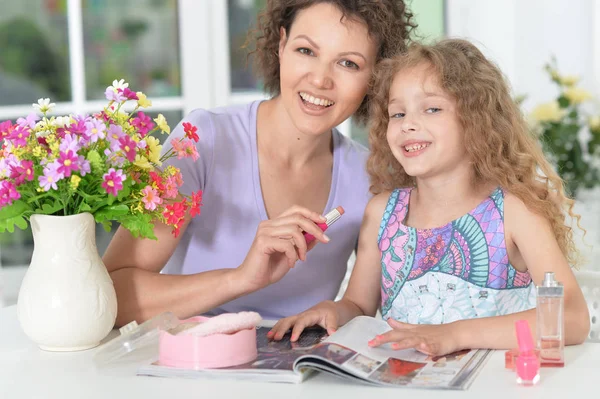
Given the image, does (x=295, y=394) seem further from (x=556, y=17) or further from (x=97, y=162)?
(x=556, y=17)

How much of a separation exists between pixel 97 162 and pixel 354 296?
669 millimetres

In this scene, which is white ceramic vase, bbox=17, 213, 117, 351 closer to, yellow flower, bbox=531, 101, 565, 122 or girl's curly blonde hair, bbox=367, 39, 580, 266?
girl's curly blonde hair, bbox=367, 39, 580, 266

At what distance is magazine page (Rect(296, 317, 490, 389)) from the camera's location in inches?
48.7

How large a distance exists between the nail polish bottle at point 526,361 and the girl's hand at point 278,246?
1.29 ft

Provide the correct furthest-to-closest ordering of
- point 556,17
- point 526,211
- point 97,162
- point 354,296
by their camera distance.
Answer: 1. point 556,17
2. point 354,296
3. point 526,211
4. point 97,162

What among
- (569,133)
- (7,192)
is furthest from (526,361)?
(569,133)

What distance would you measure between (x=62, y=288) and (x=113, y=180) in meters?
0.20

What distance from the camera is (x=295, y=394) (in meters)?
1.21

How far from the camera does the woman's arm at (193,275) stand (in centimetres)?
153

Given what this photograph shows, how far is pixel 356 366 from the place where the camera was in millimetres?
1262

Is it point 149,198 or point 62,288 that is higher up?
point 149,198

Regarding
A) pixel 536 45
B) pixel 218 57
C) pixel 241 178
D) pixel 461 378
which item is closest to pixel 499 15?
pixel 536 45

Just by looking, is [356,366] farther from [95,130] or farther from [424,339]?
[95,130]

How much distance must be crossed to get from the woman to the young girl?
0.32 ft
